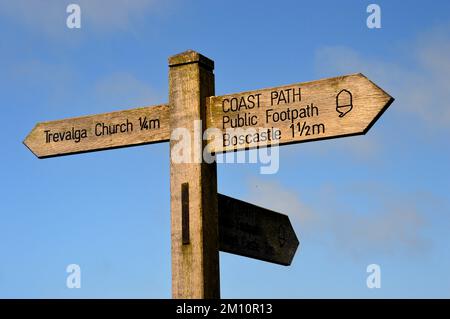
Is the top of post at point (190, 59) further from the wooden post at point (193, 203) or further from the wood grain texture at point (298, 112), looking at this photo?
the wood grain texture at point (298, 112)

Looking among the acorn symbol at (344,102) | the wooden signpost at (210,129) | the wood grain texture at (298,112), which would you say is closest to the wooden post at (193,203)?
the wooden signpost at (210,129)

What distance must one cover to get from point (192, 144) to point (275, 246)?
A: 4.31 ft

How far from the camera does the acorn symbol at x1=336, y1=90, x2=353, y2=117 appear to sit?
18.3ft

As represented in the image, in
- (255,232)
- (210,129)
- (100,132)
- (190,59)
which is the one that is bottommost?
(255,232)

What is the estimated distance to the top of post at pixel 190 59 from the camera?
241 inches

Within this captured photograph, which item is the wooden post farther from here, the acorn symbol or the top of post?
the acorn symbol

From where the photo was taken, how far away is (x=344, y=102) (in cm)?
560

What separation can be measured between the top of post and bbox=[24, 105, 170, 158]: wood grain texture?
0.98ft

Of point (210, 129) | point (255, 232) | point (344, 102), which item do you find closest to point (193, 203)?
point (210, 129)

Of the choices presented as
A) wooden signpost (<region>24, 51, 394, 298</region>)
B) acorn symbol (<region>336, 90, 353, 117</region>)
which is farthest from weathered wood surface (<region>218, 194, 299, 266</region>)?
acorn symbol (<region>336, 90, 353, 117</region>)

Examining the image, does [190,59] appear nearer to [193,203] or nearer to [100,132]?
[100,132]

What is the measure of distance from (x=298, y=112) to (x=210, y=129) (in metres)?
0.57
